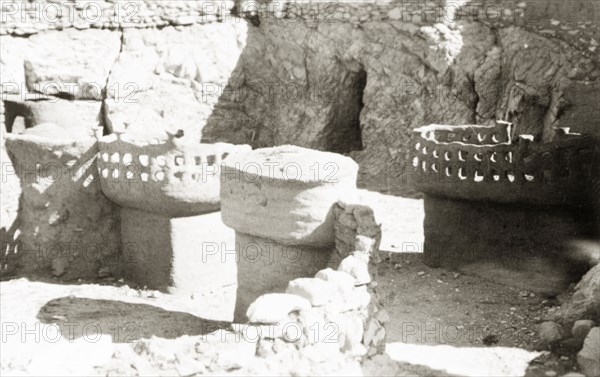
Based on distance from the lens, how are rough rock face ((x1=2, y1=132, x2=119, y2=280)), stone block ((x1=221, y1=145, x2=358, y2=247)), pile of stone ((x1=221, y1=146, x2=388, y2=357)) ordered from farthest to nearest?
rough rock face ((x1=2, y1=132, x2=119, y2=280)) → stone block ((x1=221, y1=145, x2=358, y2=247)) → pile of stone ((x1=221, y1=146, x2=388, y2=357))

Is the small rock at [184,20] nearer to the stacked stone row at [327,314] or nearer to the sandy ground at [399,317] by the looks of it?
the sandy ground at [399,317]

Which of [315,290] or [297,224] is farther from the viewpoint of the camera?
[297,224]

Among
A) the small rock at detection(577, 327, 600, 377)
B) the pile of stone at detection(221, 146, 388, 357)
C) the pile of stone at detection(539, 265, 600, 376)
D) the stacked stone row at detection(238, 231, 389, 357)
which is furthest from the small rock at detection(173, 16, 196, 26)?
the small rock at detection(577, 327, 600, 377)

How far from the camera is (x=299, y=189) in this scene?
7082 millimetres

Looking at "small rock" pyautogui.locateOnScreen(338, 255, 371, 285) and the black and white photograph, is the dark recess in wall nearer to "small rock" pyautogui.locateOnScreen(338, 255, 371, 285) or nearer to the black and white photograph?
the black and white photograph

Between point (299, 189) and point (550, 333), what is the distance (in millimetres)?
2377

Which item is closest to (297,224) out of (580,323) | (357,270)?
(357,270)

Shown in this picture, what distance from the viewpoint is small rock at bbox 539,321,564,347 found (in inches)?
261

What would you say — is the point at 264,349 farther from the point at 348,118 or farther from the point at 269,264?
the point at 348,118

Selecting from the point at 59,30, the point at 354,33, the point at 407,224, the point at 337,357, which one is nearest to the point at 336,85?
the point at 354,33

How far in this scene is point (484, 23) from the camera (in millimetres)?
12820

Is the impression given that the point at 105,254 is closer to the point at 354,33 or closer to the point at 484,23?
the point at 354,33

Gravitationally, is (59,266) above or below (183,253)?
below

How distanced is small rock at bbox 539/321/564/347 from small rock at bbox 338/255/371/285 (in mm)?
1734
